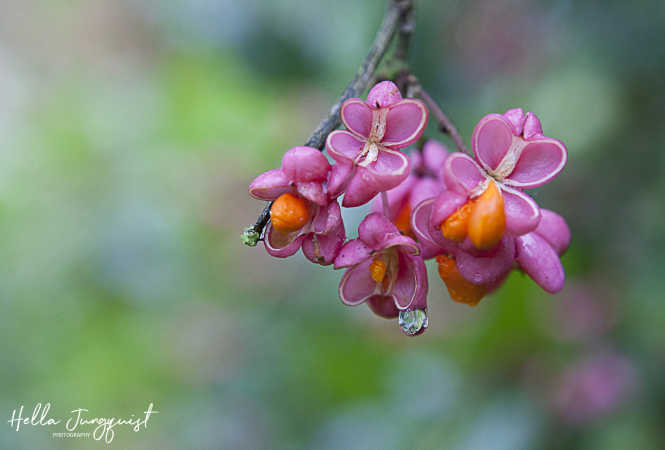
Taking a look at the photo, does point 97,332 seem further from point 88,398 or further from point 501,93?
point 501,93

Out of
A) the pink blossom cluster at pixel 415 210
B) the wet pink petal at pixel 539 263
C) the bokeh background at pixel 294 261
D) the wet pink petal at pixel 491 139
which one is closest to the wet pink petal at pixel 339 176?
the pink blossom cluster at pixel 415 210

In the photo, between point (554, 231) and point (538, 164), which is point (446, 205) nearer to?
point (538, 164)

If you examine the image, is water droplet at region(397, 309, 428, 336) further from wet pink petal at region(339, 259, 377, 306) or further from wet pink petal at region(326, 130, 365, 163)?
wet pink petal at region(326, 130, 365, 163)

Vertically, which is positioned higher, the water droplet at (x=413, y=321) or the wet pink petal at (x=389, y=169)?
the wet pink petal at (x=389, y=169)

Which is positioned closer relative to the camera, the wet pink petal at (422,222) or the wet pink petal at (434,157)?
the wet pink petal at (422,222)

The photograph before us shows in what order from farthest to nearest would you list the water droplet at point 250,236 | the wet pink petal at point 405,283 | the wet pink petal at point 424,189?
the wet pink petal at point 424,189 → the wet pink petal at point 405,283 → the water droplet at point 250,236

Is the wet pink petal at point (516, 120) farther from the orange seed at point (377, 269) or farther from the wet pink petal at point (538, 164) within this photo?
the orange seed at point (377, 269)
